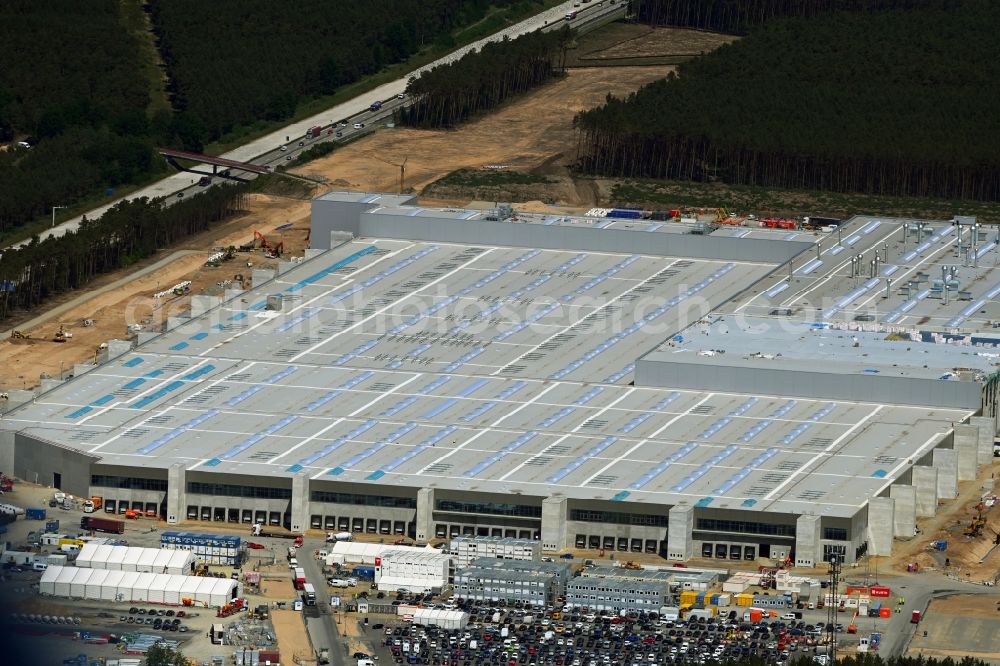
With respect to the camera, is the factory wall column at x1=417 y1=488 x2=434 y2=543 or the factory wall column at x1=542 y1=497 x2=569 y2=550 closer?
the factory wall column at x1=542 y1=497 x2=569 y2=550

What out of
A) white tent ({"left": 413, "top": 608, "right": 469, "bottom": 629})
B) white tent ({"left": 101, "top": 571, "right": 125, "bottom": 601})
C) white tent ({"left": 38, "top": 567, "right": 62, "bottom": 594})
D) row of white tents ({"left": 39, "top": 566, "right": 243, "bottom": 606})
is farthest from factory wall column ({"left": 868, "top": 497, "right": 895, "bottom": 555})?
white tent ({"left": 38, "top": 567, "right": 62, "bottom": 594})

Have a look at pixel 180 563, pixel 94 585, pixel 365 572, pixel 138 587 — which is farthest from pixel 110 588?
pixel 365 572

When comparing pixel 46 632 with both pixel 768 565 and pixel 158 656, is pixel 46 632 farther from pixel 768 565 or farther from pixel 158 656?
pixel 768 565

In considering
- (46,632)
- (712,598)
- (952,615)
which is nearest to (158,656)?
(46,632)

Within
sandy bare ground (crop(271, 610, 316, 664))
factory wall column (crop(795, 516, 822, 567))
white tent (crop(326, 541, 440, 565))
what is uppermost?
factory wall column (crop(795, 516, 822, 567))

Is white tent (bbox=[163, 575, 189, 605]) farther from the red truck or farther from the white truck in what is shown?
the white truck

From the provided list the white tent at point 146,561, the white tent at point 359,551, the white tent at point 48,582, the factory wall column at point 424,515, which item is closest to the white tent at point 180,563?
the white tent at point 146,561

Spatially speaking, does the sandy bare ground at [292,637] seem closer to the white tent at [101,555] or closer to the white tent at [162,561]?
the white tent at [162,561]
